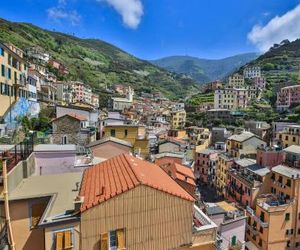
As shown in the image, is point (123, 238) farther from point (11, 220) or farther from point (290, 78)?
point (290, 78)

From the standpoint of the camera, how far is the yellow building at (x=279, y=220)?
3052 cm

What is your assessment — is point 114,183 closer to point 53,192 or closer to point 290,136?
point 53,192

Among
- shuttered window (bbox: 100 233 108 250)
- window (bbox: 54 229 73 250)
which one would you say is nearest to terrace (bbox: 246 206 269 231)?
shuttered window (bbox: 100 233 108 250)

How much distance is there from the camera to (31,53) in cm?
11225

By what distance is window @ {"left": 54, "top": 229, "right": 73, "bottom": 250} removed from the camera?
970 cm

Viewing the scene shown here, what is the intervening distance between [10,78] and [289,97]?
105 metres

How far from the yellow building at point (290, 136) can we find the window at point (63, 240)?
54.6 m

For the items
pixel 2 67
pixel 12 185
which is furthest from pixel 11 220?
pixel 2 67

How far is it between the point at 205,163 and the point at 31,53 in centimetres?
10098

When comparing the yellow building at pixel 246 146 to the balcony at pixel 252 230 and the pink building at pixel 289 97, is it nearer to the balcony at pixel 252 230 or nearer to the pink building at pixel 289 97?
the balcony at pixel 252 230

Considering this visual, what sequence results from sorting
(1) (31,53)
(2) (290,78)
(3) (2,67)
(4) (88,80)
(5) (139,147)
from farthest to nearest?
(4) (88,80)
(2) (290,78)
(1) (31,53)
(5) (139,147)
(3) (2,67)

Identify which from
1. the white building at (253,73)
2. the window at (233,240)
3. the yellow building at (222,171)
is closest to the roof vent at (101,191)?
the window at (233,240)

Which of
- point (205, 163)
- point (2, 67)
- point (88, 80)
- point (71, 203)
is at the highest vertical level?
point (88, 80)

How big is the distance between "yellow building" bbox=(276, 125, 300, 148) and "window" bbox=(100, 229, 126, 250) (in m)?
52.8
